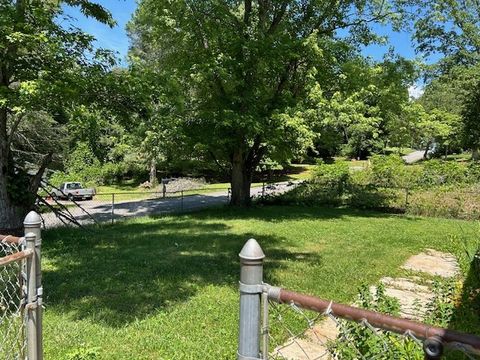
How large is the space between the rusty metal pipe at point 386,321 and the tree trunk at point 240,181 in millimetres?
14397

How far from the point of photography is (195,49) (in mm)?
15234

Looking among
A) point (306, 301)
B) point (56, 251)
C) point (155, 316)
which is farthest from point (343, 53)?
point (306, 301)

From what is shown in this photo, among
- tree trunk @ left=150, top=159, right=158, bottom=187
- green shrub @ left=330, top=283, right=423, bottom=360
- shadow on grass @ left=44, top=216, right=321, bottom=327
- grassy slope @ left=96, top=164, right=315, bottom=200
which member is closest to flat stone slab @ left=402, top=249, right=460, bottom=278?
shadow on grass @ left=44, top=216, right=321, bottom=327

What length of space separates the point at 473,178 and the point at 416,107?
15.0 ft

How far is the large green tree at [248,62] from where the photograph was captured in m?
13.4

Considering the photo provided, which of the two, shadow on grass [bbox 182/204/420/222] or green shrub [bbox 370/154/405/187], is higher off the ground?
green shrub [bbox 370/154/405/187]

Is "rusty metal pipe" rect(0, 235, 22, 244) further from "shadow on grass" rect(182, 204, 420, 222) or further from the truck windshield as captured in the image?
the truck windshield

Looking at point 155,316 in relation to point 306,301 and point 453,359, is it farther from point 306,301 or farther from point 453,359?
point 306,301

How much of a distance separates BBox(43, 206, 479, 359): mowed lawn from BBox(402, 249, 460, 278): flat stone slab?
231 mm

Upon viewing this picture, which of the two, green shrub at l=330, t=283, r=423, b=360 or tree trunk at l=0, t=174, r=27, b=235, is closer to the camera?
green shrub at l=330, t=283, r=423, b=360

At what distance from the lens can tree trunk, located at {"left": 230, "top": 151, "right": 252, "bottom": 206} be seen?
16.1 m

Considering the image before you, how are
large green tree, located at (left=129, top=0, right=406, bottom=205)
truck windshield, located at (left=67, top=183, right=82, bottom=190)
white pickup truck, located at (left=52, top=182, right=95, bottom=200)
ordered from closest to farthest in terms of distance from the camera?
large green tree, located at (left=129, top=0, right=406, bottom=205), white pickup truck, located at (left=52, top=182, right=95, bottom=200), truck windshield, located at (left=67, top=183, right=82, bottom=190)

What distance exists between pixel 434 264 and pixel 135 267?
5300 mm

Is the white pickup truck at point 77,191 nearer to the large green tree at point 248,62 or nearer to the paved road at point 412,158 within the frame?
the large green tree at point 248,62
